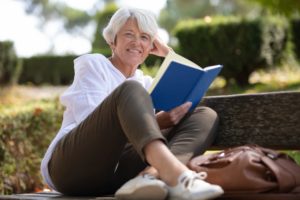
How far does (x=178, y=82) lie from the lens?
137 inches

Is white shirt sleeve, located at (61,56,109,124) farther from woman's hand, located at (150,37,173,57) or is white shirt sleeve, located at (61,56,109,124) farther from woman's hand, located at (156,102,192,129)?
woman's hand, located at (150,37,173,57)

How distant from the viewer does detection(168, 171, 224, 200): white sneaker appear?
2.94m

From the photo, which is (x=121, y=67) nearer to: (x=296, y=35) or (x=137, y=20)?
(x=137, y=20)

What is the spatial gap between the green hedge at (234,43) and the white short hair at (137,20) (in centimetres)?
884

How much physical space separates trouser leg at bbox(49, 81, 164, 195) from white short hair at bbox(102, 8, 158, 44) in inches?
24.7

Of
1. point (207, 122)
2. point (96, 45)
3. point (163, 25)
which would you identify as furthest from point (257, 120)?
point (163, 25)

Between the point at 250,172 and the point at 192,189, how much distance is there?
0.29 meters

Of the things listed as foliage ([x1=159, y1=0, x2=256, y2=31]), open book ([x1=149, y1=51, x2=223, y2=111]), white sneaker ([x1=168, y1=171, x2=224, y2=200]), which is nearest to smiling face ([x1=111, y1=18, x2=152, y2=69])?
open book ([x1=149, y1=51, x2=223, y2=111])

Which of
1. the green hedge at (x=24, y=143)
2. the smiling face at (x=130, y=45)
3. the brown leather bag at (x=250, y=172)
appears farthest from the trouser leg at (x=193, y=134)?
the green hedge at (x=24, y=143)

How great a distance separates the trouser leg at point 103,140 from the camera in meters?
3.10

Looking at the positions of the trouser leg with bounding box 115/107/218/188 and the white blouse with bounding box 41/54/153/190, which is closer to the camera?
the trouser leg with bounding box 115/107/218/188

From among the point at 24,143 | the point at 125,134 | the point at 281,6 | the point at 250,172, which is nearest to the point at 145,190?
the point at 125,134

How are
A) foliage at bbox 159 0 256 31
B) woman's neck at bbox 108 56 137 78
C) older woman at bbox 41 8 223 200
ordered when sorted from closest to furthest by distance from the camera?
older woman at bbox 41 8 223 200, woman's neck at bbox 108 56 137 78, foliage at bbox 159 0 256 31

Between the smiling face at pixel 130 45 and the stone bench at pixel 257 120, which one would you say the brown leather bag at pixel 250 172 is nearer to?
the stone bench at pixel 257 120
